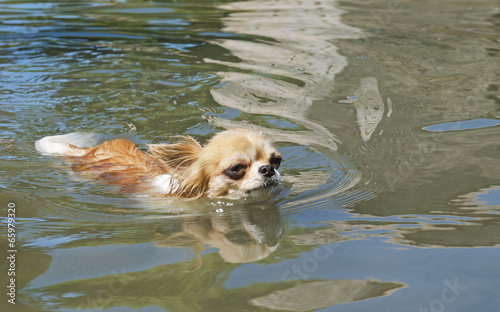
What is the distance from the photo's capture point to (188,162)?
226 inches

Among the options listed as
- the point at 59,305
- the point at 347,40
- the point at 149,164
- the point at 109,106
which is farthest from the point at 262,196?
the point at 347,40

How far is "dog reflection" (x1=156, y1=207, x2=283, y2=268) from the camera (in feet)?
13.6

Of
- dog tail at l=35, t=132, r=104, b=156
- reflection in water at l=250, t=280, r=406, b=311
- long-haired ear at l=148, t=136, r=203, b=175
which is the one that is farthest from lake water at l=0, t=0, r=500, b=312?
long-haired ear at l=148, t=136, r=203, b=175

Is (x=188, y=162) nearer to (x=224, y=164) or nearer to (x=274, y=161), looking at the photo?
(x=224, y=164)

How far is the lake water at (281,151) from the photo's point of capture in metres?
3.66

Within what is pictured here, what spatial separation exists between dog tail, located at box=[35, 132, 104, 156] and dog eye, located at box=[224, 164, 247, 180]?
1852 millimetres

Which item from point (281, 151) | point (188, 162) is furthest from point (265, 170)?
point (281, 151)

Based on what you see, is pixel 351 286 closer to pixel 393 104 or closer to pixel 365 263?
pixel 365 263

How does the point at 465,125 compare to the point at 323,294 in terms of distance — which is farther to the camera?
the point at 465,125

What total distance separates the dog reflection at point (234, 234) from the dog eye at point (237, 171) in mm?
306

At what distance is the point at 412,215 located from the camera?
4676 mm

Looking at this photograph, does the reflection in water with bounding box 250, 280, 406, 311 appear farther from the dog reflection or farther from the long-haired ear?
the long-haired ear

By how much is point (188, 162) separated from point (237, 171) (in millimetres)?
557

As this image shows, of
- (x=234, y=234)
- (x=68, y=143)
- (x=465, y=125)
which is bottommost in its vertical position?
(x=68, y=143)
